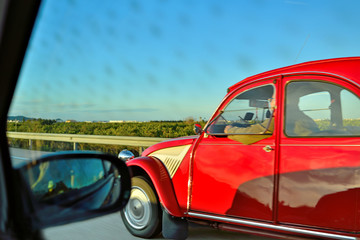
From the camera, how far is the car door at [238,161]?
3.70 metres

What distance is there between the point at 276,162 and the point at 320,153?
1.31 ft

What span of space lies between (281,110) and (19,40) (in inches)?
112

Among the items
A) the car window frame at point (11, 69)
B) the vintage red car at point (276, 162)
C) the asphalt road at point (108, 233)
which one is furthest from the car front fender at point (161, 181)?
the car window frame at point (11, 69)

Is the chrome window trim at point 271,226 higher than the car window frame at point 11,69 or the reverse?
the reverse

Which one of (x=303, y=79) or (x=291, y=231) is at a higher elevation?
(x=303, y=79)

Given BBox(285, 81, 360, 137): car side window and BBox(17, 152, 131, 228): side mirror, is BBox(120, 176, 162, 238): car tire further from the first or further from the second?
BBox(17, 152, 131, 228): side mirror

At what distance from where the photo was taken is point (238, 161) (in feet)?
12.7

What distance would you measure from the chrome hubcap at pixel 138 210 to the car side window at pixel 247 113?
3.92 feet

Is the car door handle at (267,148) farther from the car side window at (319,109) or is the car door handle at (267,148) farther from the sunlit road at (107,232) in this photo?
the sunlit road at (107,232)

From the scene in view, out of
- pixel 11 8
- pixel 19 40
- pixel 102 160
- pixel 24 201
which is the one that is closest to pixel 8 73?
pixel 19 40

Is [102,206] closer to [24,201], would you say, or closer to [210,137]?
[24,201]

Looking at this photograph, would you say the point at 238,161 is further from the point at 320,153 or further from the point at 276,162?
the point at 320,153

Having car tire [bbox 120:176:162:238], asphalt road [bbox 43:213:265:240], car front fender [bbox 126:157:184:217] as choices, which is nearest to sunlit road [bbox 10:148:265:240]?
asphalt road [bbox 43:213:265:240]

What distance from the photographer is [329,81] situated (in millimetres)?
3557
